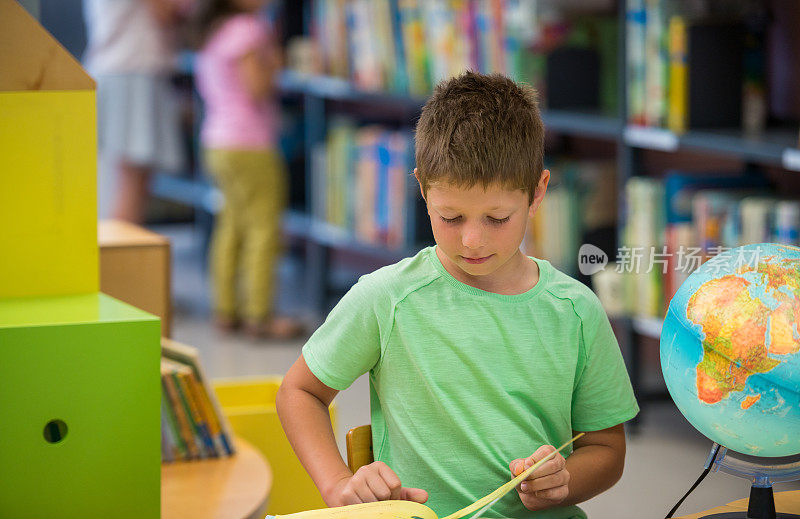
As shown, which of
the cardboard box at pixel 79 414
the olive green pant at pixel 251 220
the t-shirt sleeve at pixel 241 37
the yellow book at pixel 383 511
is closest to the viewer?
the yellow book at pixel 383 511

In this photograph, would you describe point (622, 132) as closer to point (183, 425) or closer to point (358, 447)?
point (183, 425)

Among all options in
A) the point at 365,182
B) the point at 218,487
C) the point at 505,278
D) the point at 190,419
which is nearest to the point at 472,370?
the point at 505,278

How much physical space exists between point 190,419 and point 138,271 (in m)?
0.38

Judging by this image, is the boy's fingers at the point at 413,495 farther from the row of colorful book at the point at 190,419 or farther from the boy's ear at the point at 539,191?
the row of colorful book at the point at 190,419

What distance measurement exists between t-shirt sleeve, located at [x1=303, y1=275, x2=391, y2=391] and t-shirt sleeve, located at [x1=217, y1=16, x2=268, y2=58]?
3241 mm

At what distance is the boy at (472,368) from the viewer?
4.68ft

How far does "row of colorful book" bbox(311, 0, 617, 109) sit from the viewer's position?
373cm

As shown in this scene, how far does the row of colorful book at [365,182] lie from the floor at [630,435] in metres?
0.54

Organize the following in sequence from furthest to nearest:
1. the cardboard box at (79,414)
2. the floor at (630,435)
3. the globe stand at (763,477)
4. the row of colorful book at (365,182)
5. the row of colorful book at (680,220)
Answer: the row of colorful book at (365,182)
the row of colorful book at (680,220)
the floor at (630,435)
the cardboard box at (79,414)
the globe stand at (763,477)

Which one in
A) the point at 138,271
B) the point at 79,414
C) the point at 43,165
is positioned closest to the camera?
the point at 79,414

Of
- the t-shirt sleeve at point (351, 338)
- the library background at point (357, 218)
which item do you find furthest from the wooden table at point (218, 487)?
the t-shirt sleeve at point (351, 338)

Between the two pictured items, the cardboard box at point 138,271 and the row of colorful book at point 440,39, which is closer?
the cardboard box at point 138,271

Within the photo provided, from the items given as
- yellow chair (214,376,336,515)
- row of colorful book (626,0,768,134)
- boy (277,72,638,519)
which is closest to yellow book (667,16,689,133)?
row of colorful book (626,0,768,134)

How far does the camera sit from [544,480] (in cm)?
129
